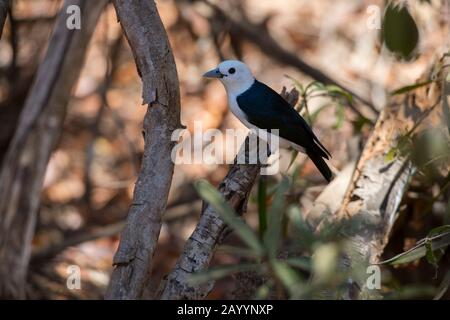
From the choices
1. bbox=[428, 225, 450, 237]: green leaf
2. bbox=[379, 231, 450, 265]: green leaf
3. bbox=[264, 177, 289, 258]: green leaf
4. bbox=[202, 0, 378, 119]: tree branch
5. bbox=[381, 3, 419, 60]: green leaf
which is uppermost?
bbox=[202, 0, 378, 119]: tree branch

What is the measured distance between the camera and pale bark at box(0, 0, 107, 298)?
13.9 feet

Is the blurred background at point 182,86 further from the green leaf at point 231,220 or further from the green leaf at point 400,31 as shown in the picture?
the green leaf at point 231,220

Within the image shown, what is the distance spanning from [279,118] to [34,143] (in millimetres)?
1487

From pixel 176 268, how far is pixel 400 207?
1589mm

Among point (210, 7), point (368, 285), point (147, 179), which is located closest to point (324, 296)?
point (368, 285)

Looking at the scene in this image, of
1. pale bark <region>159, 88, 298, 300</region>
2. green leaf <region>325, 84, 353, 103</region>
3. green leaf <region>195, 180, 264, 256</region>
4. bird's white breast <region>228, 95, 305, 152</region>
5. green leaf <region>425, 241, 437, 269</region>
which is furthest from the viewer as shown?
green leaf <region>325, 84, 353, 103</region>

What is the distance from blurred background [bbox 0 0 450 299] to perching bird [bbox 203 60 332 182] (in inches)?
45.4

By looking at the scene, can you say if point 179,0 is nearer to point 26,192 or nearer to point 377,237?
point 26,192

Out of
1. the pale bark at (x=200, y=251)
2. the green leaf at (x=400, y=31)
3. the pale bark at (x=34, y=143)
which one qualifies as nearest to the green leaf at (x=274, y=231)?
the pale bark at (x=200, y=251)

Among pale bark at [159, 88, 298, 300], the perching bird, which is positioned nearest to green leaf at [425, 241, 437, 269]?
→ pale bark at [159, 88, 298, 300]

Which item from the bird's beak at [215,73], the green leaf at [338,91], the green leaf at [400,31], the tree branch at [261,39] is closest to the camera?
the green leaf at [400,31]

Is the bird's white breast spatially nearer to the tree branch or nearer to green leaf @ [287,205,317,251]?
green leaf @ [287,205,317,251]

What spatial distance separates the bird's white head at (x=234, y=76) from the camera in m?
3.67

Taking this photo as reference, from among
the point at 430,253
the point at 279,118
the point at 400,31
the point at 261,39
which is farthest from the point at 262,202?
the point at 261,39
